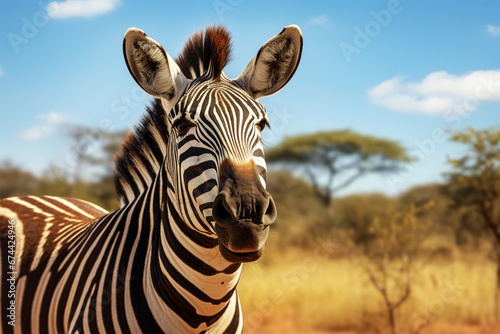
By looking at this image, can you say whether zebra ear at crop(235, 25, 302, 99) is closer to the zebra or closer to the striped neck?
the zebra

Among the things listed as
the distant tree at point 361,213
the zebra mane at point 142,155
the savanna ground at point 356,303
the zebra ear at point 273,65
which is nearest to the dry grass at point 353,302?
the savanna ground at point 356,303

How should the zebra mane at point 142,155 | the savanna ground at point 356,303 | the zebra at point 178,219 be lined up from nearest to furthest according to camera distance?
the zebra at point 178,219, the zebra mane at point 142,155, the savanna ground at point 356,303

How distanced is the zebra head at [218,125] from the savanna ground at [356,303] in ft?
23.9

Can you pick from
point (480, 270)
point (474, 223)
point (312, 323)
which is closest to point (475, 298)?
point (480, 270)

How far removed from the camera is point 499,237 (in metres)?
10.5

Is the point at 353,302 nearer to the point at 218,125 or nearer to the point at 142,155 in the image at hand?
the point at 142,155

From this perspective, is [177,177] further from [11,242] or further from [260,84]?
[11,242]

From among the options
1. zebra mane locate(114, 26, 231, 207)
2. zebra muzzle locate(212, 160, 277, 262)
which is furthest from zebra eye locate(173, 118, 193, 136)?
zebra muzzle locate(212, 160, 277, 262)

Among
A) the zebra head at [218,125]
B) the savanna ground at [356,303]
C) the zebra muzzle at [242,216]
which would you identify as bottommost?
the savanna ground at [356,303]

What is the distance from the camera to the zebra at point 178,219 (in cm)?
220

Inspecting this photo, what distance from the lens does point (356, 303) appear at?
1073 centimetres

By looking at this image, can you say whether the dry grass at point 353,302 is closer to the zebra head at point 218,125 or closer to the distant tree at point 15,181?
the zebra head at point 218,125

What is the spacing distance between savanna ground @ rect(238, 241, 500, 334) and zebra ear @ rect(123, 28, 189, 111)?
24.7 feet

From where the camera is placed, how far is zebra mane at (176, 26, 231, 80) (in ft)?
8.85
